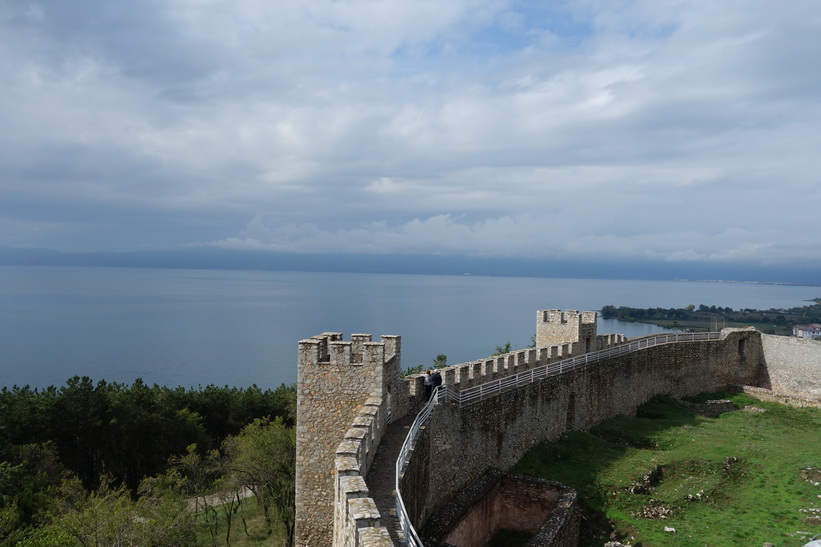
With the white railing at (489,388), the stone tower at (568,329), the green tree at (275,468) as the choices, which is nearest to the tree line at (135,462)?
the green tree at (275,468)

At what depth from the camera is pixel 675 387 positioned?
25.0m

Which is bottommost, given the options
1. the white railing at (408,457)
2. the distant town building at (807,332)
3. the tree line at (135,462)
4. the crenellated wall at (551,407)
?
the tree line at (135,462)

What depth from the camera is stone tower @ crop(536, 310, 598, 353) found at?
20219mm

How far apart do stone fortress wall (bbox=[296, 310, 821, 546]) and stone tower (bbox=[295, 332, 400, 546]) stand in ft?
0.07

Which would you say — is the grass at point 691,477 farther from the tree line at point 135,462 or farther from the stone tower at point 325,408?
the tree line at point 135,462

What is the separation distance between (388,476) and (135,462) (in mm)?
23659

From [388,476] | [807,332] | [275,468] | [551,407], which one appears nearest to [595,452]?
[551,407]

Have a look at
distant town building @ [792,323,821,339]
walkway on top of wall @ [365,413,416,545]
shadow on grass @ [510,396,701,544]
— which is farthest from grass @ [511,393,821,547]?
distant town building @ [792,323,821,339]

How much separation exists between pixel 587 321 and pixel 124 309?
14535cm

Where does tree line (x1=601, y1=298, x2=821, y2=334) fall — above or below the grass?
below

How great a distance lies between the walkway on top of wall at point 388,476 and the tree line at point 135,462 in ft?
24.5

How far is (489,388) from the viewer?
15.4 metres

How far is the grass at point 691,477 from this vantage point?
42.2 feet

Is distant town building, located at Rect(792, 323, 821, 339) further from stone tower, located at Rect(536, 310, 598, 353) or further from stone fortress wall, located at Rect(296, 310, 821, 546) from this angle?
stone tower, located at Rect(536, 310, 598, 353)
